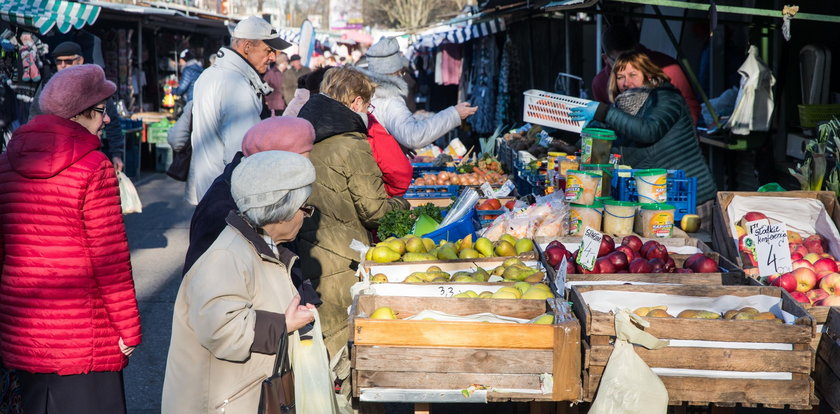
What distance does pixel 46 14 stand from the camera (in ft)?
41.3

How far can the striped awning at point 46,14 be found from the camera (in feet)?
38.9

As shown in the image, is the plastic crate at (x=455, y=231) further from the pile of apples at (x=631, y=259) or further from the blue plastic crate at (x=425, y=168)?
the blue plastic crate at (x=425, y=168)

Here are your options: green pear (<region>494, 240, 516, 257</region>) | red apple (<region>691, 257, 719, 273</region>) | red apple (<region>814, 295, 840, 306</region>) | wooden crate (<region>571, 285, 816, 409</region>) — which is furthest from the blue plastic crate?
wooden crate (<region>571, 285, 816, 409</region>)

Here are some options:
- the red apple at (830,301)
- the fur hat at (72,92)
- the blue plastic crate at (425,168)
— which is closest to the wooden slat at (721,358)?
the red apple at (830,301)

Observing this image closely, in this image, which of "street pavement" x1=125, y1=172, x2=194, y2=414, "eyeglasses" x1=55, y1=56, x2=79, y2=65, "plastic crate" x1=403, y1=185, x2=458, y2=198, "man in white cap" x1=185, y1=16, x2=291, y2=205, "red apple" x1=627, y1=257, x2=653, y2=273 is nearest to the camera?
"red apple" x1=627, y1=257, x2=653, y2=273

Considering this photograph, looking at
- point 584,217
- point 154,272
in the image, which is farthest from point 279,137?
point 154,272

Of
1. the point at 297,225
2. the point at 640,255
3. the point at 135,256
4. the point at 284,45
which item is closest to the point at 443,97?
the point at 135,256

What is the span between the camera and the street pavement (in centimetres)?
554

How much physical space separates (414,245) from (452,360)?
1.43 meters

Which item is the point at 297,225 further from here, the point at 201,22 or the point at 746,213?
the point at 201,22

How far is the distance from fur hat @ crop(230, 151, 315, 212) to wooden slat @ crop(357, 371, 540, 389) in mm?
898

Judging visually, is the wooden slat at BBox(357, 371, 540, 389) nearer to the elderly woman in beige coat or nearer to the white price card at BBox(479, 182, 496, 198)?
the elderly woman in beige coat

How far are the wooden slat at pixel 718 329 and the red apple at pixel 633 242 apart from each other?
108cm

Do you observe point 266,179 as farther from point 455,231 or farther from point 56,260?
point 455,231
